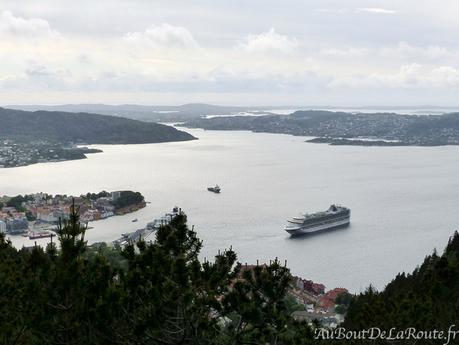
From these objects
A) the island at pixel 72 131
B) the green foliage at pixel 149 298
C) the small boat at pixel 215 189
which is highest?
the green foliage at pixel 149 298

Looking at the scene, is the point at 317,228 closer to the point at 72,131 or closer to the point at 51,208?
the point at 51,208

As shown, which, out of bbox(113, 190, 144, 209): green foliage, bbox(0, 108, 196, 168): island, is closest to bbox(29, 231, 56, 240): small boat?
bbox(113, 190, 144, 209): green foliage

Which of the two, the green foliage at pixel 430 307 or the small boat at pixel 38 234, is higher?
the green foliage at pixel 430 307

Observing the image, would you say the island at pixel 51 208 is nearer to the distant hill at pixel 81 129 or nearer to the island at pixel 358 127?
the distant hill at pixel 81 129

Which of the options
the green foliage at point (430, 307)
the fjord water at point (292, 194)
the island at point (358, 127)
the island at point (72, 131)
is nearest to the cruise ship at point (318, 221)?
the fjord water at point (292, 194)

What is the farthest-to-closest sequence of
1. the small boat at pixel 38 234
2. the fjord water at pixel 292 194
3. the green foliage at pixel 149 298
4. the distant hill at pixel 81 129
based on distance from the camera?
the distant hill at pixel 81 129
the small boat at pixel 38 234
the fjord water at pixel 292 194
the green foliage at pixel 149 298

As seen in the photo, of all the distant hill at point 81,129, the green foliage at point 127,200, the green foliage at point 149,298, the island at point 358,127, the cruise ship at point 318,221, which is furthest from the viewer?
the island at point 358,127
